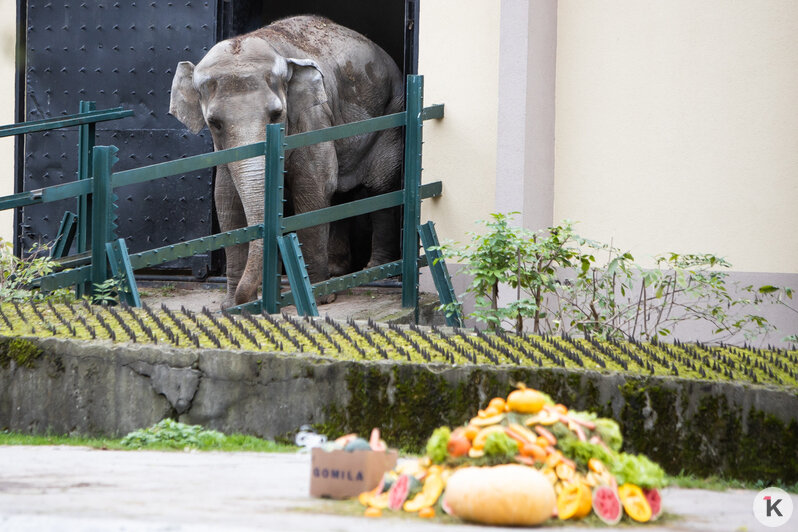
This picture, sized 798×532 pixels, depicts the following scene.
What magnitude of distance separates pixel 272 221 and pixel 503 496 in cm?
503

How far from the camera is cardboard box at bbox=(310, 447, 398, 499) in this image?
3.59 meters

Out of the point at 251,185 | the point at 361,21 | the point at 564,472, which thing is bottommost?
the point at 564,472

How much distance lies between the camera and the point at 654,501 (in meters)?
3.50

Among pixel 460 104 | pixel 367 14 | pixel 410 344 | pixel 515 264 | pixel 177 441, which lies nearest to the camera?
pixel 177 441

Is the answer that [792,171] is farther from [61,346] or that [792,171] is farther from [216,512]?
[216,512]

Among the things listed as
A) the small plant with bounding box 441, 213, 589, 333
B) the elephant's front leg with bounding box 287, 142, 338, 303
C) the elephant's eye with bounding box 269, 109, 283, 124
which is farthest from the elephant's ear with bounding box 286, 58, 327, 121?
the small plant with bounding box 441, 213, 589, 333

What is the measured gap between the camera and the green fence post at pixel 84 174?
838 cm

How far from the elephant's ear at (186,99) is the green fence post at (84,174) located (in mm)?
644

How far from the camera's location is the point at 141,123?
34.8 feet

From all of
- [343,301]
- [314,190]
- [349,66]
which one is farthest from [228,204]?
[349,66]

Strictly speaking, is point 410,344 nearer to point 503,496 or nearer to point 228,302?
point 503,496

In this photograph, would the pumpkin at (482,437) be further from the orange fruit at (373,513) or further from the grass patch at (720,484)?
the grass patch at (720,484)

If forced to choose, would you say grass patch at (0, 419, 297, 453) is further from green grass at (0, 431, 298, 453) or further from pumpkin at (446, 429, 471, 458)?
pumpkin at (446, 429, 471, 458)

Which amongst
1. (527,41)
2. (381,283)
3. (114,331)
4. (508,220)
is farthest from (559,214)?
(114,331)
